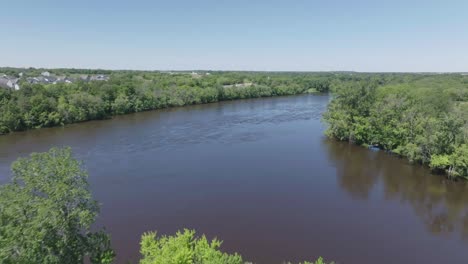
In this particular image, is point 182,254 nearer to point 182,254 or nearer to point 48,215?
point 182,254

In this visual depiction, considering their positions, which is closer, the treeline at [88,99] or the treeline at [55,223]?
the treeline at [55,223]

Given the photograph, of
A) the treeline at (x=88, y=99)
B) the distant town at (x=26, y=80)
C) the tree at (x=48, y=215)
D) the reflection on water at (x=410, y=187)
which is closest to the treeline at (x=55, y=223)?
the tree at (x=48, y=215)

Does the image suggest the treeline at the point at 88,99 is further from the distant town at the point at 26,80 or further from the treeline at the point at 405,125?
the treeline at the point at 405,125

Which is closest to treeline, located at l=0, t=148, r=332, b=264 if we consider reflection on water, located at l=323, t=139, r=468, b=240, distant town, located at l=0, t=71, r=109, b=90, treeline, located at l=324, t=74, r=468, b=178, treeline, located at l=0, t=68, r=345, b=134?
reflection on water, located at l=323, t=139, r=468, b=240

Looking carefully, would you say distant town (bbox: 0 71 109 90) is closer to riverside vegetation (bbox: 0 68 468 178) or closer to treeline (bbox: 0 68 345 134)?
treeline (bbox: 0 68 345 134)

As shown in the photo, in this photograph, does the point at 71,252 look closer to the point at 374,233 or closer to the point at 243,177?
the point at 374,233

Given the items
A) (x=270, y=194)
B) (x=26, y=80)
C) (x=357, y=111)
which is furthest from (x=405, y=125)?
(x=26, y=80)
